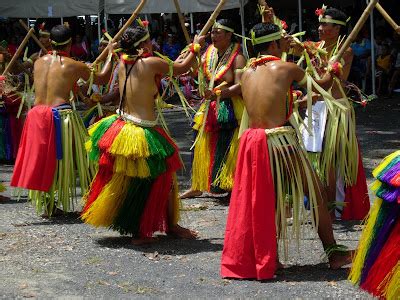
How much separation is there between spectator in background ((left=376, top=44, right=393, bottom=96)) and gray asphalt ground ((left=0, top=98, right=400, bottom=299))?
949cm

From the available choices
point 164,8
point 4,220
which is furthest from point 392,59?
point 4,220

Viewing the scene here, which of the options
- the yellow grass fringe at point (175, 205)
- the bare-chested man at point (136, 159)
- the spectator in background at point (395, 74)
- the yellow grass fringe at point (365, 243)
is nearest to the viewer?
the yellow grass fringe at point (365, 243)

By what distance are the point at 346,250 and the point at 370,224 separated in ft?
3.29

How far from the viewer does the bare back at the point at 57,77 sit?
23.5ft

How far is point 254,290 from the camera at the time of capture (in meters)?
5.04

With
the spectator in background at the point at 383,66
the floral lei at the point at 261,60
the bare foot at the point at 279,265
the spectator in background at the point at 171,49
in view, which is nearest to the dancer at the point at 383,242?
the bare foot at the point at 279,265

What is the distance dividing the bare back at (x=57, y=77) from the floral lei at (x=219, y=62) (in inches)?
46.1

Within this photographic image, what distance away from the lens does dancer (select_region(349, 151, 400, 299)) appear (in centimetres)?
422

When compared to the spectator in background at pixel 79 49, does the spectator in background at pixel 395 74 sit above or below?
below

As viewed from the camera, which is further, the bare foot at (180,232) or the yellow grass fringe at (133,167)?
the bare foot at (180,232)

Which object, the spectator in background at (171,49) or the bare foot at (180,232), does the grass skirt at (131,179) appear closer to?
the bare foot at (180,232)

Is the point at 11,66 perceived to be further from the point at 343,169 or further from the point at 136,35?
the point at 343,169

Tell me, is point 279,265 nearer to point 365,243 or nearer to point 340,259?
point 340,259

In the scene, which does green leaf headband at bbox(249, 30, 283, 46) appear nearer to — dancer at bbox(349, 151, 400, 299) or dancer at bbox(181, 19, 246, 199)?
dancer at bbox(349, 151, 400, 299)
